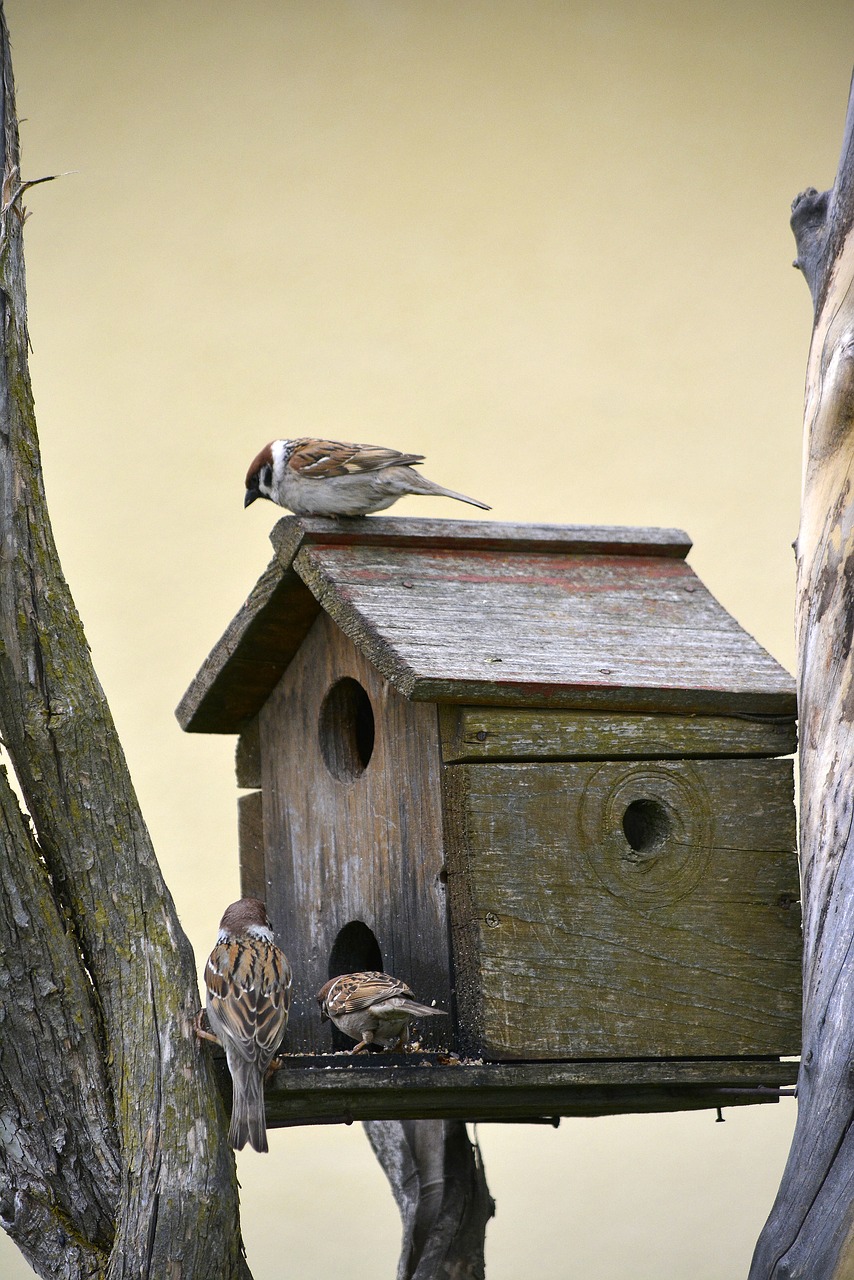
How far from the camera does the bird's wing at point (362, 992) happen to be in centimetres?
256

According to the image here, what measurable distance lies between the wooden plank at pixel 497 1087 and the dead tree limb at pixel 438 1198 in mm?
998

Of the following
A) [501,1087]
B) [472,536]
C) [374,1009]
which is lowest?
[501,1087]

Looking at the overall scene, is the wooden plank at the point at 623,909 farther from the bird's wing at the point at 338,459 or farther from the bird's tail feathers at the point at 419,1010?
the bird's wing at the point at 338,459

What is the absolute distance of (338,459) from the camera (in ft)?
9.83

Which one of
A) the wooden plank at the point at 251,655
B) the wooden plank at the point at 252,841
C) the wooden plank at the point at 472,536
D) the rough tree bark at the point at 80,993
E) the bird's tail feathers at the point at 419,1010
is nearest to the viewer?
the rough tree bark at the point at 80,993

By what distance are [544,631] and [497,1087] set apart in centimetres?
85

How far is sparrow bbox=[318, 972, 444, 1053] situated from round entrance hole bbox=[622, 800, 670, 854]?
0.48m

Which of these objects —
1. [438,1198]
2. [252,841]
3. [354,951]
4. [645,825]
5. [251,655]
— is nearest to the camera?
[645,825]

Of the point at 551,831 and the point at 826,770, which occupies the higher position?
the point at 826,770

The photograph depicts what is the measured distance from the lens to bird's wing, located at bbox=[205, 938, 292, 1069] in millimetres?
2283

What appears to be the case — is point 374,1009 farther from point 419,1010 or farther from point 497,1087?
point 497,1087

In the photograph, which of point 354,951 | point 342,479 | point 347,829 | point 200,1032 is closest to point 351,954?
point 354,951

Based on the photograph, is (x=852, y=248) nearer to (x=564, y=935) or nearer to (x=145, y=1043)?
(x=564, y=935)

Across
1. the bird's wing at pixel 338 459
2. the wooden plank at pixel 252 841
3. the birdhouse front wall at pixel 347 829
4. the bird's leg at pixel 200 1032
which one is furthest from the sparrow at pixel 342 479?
the bird's leg at pixel 200 1032
